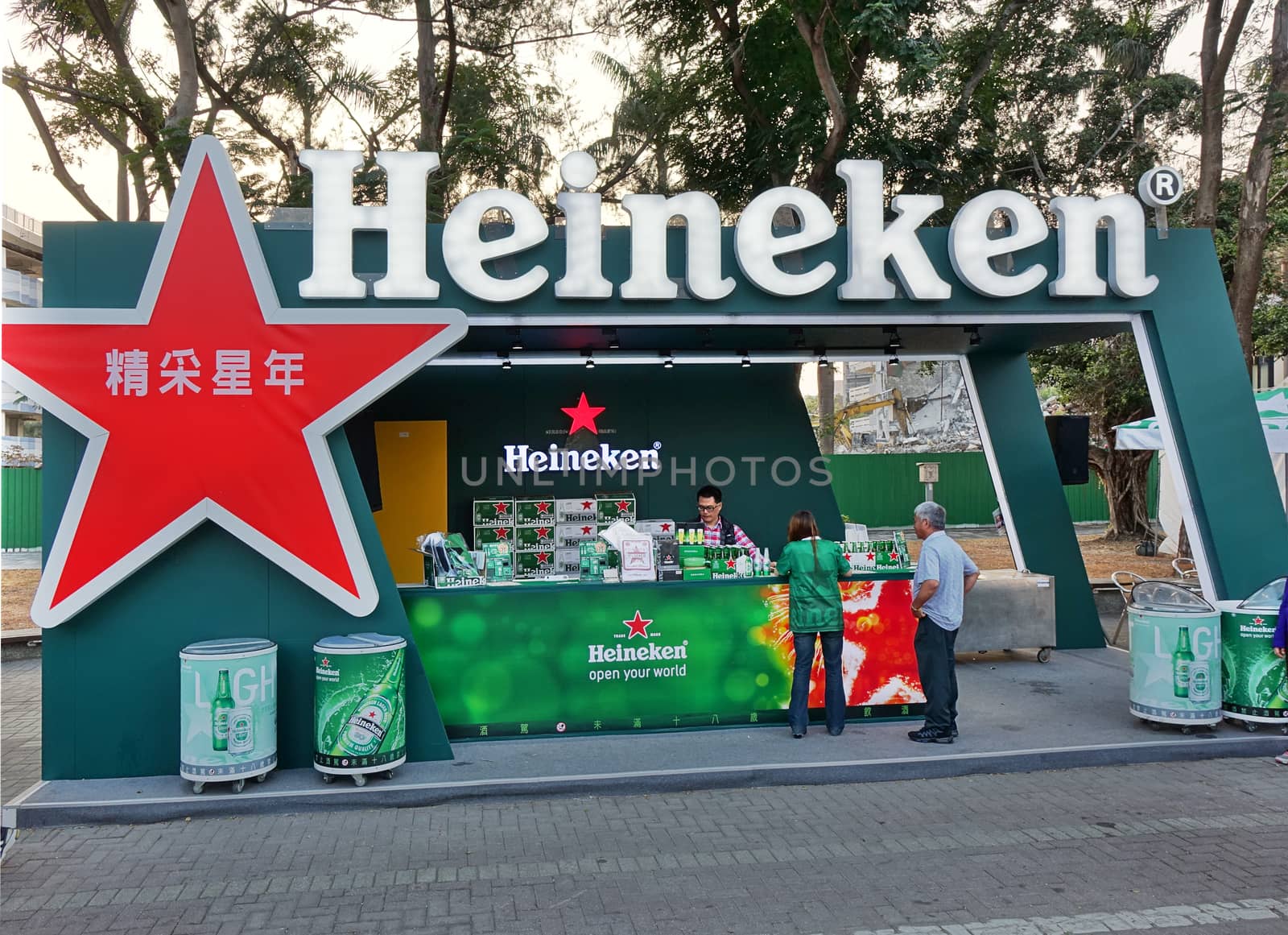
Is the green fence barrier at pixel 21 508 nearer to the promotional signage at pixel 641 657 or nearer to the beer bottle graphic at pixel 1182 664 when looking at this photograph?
the promotional signage at pixel 641 657

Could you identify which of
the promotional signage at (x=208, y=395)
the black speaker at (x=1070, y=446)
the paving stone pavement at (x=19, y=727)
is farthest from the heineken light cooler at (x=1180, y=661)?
the paving stone pavement at (x=19, y=727)

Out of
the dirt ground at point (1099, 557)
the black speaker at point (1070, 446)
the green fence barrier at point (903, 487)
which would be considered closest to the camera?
the black speaker at point (1070, 446)

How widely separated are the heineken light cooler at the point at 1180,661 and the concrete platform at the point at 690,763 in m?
0.19

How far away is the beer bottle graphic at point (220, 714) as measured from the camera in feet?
20.4

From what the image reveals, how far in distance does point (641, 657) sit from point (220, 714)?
296 centimetres

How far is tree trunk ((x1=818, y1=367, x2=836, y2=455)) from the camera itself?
104 feet

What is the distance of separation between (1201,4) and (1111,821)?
15.4 metres

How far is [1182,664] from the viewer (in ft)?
24.1

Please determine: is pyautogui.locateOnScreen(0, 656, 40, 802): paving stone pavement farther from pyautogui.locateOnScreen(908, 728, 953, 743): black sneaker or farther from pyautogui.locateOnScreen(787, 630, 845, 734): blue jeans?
pyautogui.locateOnScreen(908, 728, 953, 743): black sneaker

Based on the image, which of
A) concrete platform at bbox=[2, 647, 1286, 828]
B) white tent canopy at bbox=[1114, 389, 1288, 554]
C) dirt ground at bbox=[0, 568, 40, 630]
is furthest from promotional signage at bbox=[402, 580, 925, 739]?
dirt ground at bbox=[0, 568, 40, 630]

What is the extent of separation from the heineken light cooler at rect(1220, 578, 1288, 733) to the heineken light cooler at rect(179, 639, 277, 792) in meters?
6.80

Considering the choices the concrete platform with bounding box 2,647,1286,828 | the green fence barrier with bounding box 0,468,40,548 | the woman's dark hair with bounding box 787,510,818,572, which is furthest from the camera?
the green fence barrier with bounding box 0,468,40,548

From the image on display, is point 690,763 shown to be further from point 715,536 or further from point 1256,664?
point 1256,664

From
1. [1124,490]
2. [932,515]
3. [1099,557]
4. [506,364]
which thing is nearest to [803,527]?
[932,515]
